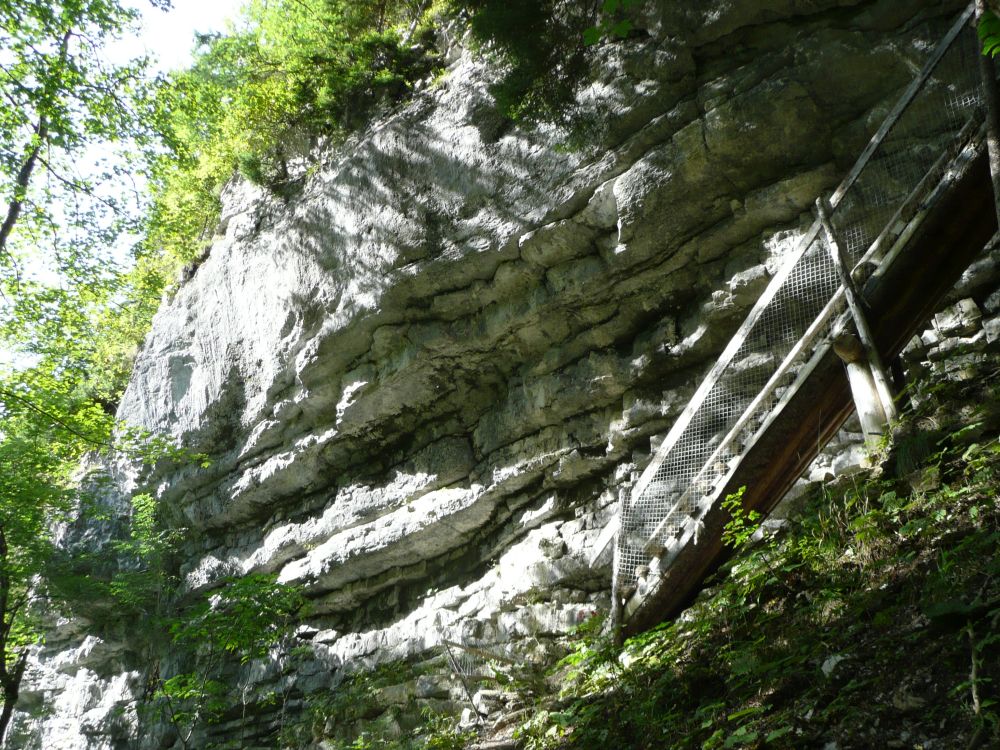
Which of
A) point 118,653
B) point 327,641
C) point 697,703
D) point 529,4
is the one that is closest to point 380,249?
point 529,4

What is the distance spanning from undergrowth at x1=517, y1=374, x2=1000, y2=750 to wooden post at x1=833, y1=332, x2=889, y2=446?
1.03 ft

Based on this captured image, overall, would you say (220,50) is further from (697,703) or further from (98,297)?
(697,703)

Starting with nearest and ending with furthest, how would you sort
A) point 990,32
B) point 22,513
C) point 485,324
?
point 990,32
point 485,324
point 22,513

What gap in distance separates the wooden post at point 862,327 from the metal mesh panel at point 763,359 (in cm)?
14

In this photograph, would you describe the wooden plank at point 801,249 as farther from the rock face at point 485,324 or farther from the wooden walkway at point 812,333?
the rock face at point 485,324

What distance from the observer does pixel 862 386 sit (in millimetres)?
5398

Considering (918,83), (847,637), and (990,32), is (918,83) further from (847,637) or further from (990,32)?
(847,637)

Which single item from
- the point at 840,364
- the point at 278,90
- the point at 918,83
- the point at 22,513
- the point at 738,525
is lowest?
the point at 738,525

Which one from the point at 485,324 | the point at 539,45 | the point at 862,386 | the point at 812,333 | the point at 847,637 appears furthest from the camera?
the point at 485,324

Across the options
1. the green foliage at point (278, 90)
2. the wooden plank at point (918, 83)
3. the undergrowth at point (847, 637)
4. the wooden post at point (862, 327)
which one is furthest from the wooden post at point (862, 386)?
the green foliage at point (278, 90)

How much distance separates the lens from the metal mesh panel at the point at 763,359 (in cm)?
602

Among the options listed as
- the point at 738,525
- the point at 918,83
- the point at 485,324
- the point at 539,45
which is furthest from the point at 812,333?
the point at 485,324

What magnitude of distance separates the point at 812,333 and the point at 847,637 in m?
2.81

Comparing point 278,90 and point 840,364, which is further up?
point 278,90
